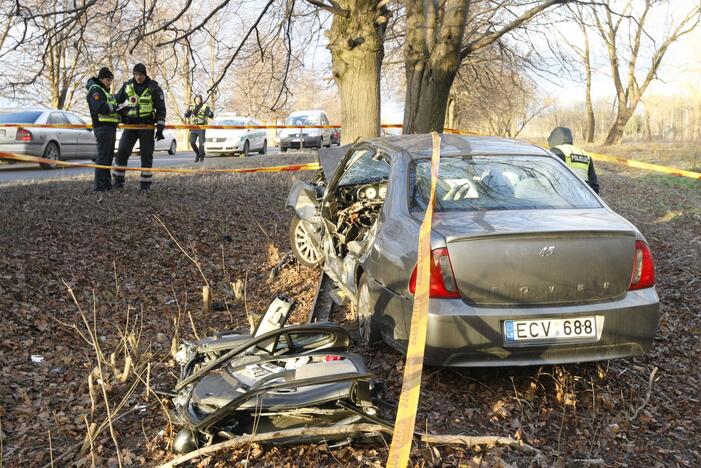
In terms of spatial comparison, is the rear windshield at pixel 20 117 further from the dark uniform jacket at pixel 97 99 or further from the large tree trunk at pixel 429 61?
the large tree trunk at pixel 429 61

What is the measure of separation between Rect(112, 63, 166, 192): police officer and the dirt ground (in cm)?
91

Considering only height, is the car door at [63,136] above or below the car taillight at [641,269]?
above

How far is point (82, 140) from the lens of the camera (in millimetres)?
17141

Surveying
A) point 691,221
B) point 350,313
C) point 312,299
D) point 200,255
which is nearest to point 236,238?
Result: point 200,255

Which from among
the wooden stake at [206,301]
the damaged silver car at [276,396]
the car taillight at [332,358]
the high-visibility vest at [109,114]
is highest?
the high-visibility vest at [109,114]

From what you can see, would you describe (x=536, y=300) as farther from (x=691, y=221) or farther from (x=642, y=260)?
(x=691, y=221)

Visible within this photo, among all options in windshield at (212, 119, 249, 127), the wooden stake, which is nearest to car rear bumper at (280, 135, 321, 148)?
windshield at (212, 119, 249, 127)

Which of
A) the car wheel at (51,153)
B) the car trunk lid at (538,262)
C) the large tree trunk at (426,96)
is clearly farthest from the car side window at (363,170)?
the car wheel at (51,153)

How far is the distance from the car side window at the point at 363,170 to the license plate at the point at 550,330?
270 cm

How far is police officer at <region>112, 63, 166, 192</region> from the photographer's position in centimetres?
1065

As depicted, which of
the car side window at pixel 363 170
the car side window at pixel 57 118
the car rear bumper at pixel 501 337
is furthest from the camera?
the car side window at pixel 57 118

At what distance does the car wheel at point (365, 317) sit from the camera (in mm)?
4574

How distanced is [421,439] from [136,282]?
15.3 ft

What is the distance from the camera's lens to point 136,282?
7141 mm
